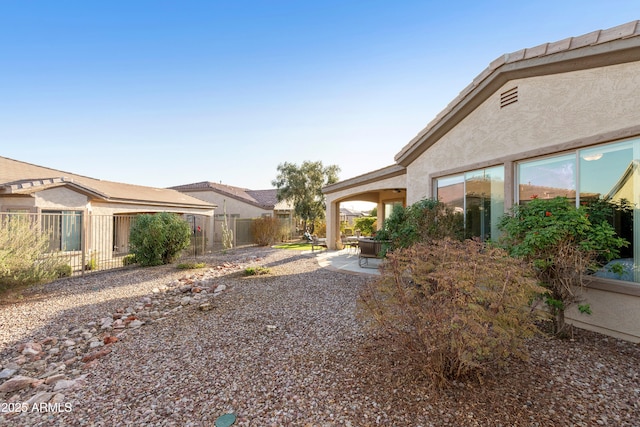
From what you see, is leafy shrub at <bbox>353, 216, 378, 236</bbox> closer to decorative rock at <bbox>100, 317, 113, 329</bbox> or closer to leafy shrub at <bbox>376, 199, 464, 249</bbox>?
leafy shrub at <bbox>376, 199, 464, 249</bbox>

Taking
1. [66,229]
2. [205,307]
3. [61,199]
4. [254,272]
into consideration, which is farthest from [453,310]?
[61,199]

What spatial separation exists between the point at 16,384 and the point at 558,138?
9.41 m

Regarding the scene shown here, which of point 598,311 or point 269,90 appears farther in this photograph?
point 269,90

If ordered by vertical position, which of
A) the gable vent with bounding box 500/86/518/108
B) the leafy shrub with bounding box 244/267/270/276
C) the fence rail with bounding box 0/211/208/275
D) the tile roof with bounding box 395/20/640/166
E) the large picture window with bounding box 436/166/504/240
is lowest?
the leafy shrub with bounding box 244/267/270/276

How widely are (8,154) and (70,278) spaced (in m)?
10.6

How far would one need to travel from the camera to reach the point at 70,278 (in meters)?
9.61

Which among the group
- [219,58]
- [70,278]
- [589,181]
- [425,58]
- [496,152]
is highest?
[219,58]

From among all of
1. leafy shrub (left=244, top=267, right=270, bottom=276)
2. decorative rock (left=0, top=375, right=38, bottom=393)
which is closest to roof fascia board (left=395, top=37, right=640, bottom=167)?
leafy shrub (left=244, top=267, right=270, bottom=276)

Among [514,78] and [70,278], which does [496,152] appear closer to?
[514,78]

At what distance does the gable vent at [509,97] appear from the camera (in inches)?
249

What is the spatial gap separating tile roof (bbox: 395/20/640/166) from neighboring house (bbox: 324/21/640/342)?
0.05ft

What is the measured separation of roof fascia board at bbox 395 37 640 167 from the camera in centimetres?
467

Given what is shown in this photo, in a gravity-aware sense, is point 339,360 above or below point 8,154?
below

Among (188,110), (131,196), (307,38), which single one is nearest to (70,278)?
(131,196)
